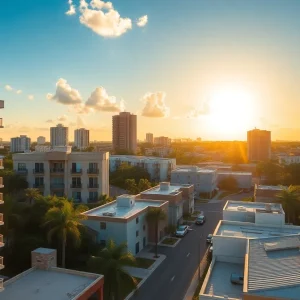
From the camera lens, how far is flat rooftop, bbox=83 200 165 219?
3397 cm

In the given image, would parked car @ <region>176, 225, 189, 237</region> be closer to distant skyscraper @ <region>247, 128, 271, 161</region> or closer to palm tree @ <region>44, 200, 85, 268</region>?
palm tree @ <region>44, 200, 85, 268</region>

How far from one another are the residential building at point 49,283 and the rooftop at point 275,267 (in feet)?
28.4

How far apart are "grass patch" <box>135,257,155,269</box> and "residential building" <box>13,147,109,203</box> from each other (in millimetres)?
20068

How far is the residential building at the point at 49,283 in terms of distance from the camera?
56.5 ft

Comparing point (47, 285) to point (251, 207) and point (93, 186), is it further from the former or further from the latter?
point (93, 186)

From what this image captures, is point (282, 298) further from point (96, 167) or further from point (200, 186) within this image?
point (200, 186)

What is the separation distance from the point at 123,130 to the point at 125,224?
138610 mm

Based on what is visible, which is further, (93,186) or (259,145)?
(259,145)

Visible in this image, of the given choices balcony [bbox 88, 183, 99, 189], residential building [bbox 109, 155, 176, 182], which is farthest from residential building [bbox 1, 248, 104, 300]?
residential building [bbox 109, 155, 176, 182]

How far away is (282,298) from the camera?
15.2 meters

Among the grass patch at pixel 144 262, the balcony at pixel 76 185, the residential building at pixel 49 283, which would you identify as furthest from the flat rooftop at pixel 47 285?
the balcony at pixel 76 185

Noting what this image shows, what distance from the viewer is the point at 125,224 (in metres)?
31.5

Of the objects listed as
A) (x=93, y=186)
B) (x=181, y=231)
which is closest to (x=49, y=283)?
(x=181, y=231)

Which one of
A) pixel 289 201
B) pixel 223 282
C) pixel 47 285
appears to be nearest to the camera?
pixel 47 285
